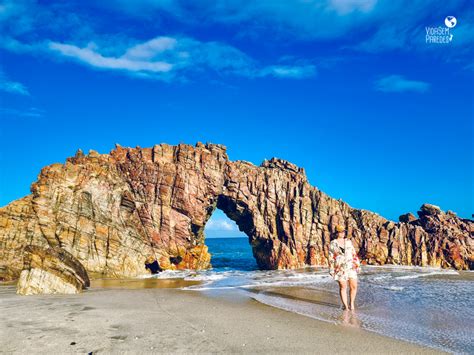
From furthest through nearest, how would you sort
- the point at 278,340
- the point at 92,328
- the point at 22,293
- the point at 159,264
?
1. the point at 159,264
2. the point at 22,293
3. the point at 92,328
4. the point at 278,340

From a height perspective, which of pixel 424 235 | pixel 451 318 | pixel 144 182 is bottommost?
pixel 451 318

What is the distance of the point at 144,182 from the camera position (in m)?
41.1

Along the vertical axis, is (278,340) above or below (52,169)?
below

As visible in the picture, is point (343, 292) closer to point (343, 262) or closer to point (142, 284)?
point (343, 262)

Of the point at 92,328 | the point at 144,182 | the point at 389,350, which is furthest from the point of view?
the point at 144,182

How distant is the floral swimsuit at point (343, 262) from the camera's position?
13.2 m

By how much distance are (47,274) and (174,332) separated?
1191 centimetres

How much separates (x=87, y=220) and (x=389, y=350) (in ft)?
105

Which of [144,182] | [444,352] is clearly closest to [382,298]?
[444,352]

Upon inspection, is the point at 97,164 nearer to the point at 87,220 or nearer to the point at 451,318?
the point at 87,220

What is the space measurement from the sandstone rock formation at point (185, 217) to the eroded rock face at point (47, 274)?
1325 cm

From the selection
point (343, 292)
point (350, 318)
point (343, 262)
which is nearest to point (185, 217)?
point (343, 262)

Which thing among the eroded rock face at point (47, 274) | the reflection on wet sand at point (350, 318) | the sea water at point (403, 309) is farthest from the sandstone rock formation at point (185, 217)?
the reflection on wet sand at point (350, 318)

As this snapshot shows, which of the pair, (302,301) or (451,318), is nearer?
(451,318)
